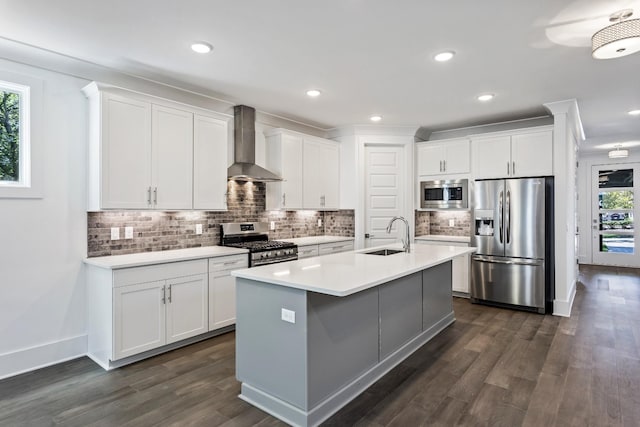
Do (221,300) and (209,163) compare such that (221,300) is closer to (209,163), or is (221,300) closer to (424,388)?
(209,163)

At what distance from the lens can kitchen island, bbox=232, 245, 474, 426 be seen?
2.24 metres

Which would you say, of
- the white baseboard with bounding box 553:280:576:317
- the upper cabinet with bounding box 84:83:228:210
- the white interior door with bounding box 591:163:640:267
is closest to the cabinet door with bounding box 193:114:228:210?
the upper cabinet with bounding box 84:83:228:210

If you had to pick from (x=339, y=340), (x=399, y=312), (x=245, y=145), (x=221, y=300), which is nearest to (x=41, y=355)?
(x=221, y=300)

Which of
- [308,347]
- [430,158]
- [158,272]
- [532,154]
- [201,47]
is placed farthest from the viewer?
[430,158]

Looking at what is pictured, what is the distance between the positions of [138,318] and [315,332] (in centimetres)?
177

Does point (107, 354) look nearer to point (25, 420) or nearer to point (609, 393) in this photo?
point (25, 420)

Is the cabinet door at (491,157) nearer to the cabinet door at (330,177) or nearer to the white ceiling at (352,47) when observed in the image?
the white ceiling at (352,47)

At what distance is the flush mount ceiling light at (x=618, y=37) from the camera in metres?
2.29

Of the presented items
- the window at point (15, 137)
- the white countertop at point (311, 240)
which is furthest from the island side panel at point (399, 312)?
the window at point (15, 137)

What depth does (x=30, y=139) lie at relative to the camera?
3.02m

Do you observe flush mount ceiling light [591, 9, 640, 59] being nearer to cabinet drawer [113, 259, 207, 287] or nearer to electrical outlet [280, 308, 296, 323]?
electrical outlet [280, 308, 296, 323]

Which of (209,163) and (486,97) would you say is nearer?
(209,163)

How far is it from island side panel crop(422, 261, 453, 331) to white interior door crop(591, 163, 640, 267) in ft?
20.9

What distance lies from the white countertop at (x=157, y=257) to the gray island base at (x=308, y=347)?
1047 millimetres
